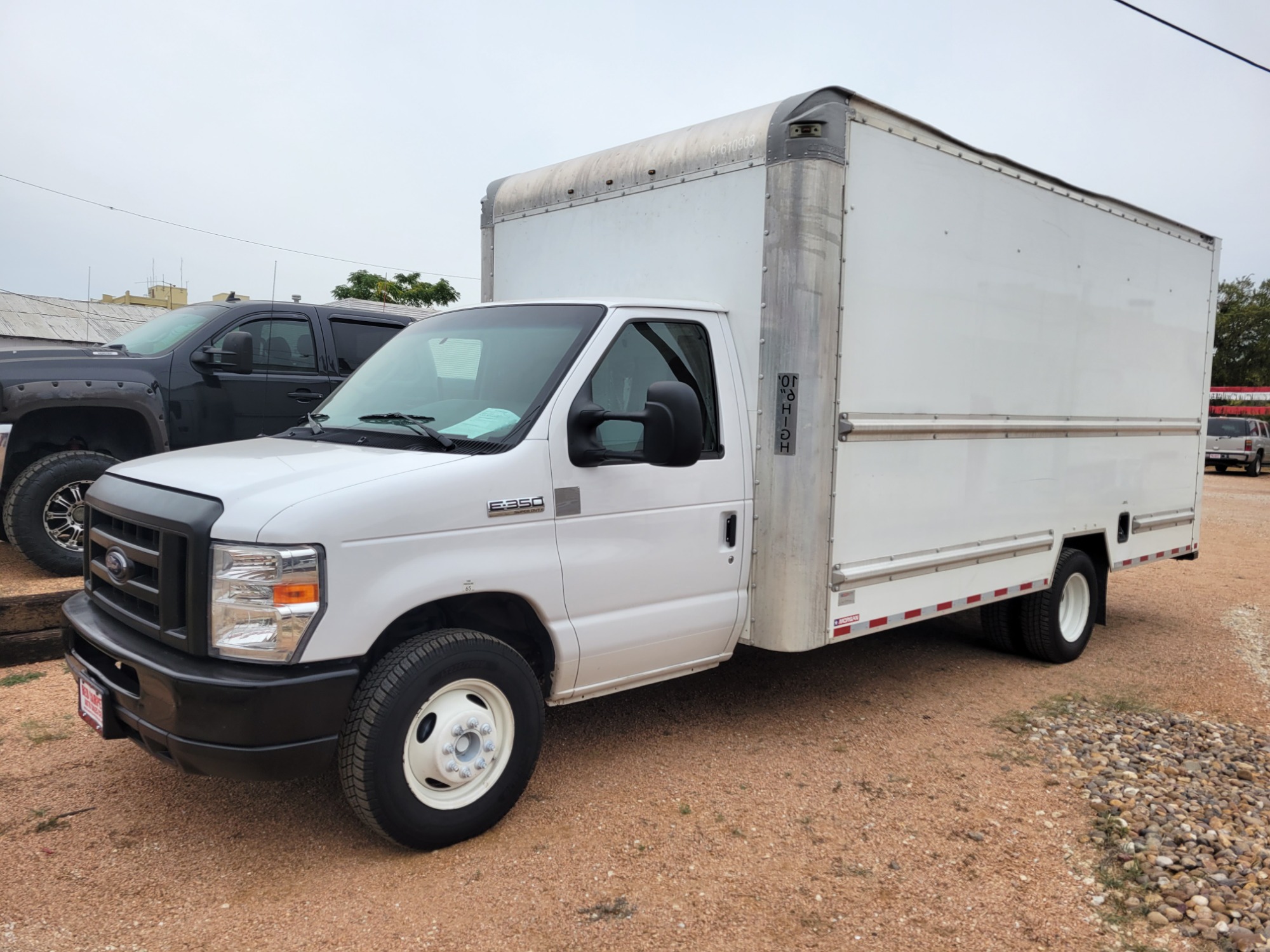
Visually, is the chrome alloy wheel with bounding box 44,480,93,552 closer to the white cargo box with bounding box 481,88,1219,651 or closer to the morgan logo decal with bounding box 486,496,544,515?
the white cargo box with bounding box 481,88,1219,651

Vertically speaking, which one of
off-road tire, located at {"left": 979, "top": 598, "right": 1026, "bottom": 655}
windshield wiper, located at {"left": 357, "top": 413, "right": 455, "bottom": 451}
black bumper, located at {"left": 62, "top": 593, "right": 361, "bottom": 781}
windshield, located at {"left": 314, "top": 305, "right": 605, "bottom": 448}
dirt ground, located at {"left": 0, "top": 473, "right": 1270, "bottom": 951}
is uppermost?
windshield, located at {"left": 314, "top": 305, "right": 605, "bottom": 448}

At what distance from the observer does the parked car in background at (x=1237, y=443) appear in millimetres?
27828

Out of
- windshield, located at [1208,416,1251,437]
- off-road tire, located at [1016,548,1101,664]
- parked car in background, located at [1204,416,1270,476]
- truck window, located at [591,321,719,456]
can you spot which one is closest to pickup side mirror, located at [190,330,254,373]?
truck window, located at [591,321,719,456]

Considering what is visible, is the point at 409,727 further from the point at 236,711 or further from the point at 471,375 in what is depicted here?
the point at 471,375

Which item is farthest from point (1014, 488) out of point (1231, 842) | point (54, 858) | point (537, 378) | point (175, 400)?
point (175, 400)

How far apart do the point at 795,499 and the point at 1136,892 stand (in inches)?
83.0

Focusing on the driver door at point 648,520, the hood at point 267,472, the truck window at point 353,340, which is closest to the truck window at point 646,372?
the driver door at point 648,520

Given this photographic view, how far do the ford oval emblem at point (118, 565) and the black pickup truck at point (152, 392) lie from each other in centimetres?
358

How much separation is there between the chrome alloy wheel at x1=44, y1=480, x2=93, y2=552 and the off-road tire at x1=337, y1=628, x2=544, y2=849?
4500 millimetres

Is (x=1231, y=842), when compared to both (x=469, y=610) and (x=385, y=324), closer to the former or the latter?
(x=469, y=610)

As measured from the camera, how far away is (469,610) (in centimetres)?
403

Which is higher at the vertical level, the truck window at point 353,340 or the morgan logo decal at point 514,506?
the truck window at point 353,340

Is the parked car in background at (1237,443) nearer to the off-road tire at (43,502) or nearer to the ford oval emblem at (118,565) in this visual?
the off-road tire at (43,502)

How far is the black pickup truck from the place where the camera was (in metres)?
6.82
